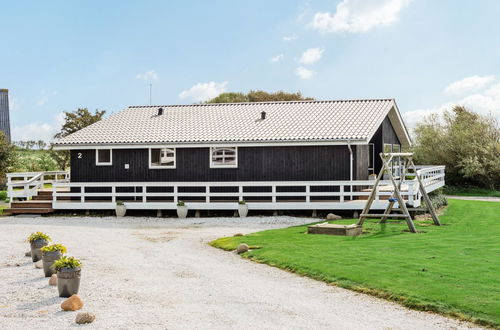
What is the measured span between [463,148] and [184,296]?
31581mm

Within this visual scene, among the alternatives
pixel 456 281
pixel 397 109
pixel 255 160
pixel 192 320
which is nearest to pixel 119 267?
pixel 192 320

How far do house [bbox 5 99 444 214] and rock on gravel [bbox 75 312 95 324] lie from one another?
43.2ft

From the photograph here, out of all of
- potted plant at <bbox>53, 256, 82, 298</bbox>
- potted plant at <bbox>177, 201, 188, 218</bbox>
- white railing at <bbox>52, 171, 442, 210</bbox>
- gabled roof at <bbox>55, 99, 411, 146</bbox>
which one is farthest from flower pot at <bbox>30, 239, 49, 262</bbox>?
gabled roof at <bbox>55, 99, 411, 146</bbox>

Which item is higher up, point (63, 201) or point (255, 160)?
point (255, 160)

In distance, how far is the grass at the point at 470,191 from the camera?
34.2 meters

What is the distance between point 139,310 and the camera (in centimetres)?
779

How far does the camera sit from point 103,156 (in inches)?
958

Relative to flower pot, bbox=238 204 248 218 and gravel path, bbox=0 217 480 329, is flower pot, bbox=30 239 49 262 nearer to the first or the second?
gravel path, bbox=0 217 480 329

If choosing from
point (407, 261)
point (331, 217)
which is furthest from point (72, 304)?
point (331, 217)

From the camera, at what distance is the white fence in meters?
20.0

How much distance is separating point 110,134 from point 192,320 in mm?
18802

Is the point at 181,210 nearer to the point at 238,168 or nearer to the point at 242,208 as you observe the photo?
the point at 242,208

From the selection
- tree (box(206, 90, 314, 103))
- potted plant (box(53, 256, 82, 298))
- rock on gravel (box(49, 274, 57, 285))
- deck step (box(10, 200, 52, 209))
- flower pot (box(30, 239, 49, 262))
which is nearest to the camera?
potted plant (box(53, 256, 82, 298))

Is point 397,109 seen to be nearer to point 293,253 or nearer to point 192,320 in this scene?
point 293,253
